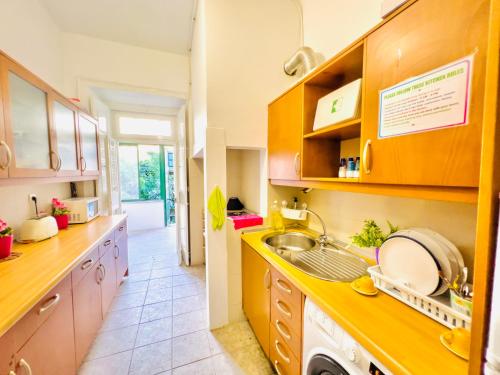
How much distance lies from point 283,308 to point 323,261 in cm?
38

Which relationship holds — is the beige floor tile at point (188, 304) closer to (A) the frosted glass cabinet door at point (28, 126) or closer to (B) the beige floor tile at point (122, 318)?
(B) the beige floor tile at point (122, 318)

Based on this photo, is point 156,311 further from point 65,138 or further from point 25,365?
point 65,138

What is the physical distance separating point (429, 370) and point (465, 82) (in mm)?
820

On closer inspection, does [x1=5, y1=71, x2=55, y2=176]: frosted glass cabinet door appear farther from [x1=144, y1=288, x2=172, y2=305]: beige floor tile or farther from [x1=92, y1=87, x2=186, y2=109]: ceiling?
[x1=144, y1=288, x2=172, y2=305]: beige floor tile

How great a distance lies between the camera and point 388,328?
2.24 ft

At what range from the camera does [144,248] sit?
11.8ft

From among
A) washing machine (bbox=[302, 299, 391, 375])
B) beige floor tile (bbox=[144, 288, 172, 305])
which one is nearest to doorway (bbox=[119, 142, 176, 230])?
beige floor tile (bbox=[144, 288, 172, 305])

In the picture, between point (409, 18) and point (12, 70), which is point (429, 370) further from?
point (12, 70)

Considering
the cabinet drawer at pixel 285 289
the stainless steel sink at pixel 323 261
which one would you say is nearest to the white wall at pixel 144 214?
the stainless steel sink at pixel 323 261

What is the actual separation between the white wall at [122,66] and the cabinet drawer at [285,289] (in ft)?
8.73

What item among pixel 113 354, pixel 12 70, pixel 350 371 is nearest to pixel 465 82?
pixel 350 371

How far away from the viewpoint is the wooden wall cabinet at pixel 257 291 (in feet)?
4.44

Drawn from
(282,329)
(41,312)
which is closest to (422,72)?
(282,329)

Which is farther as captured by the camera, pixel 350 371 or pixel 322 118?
pixel 322 118
